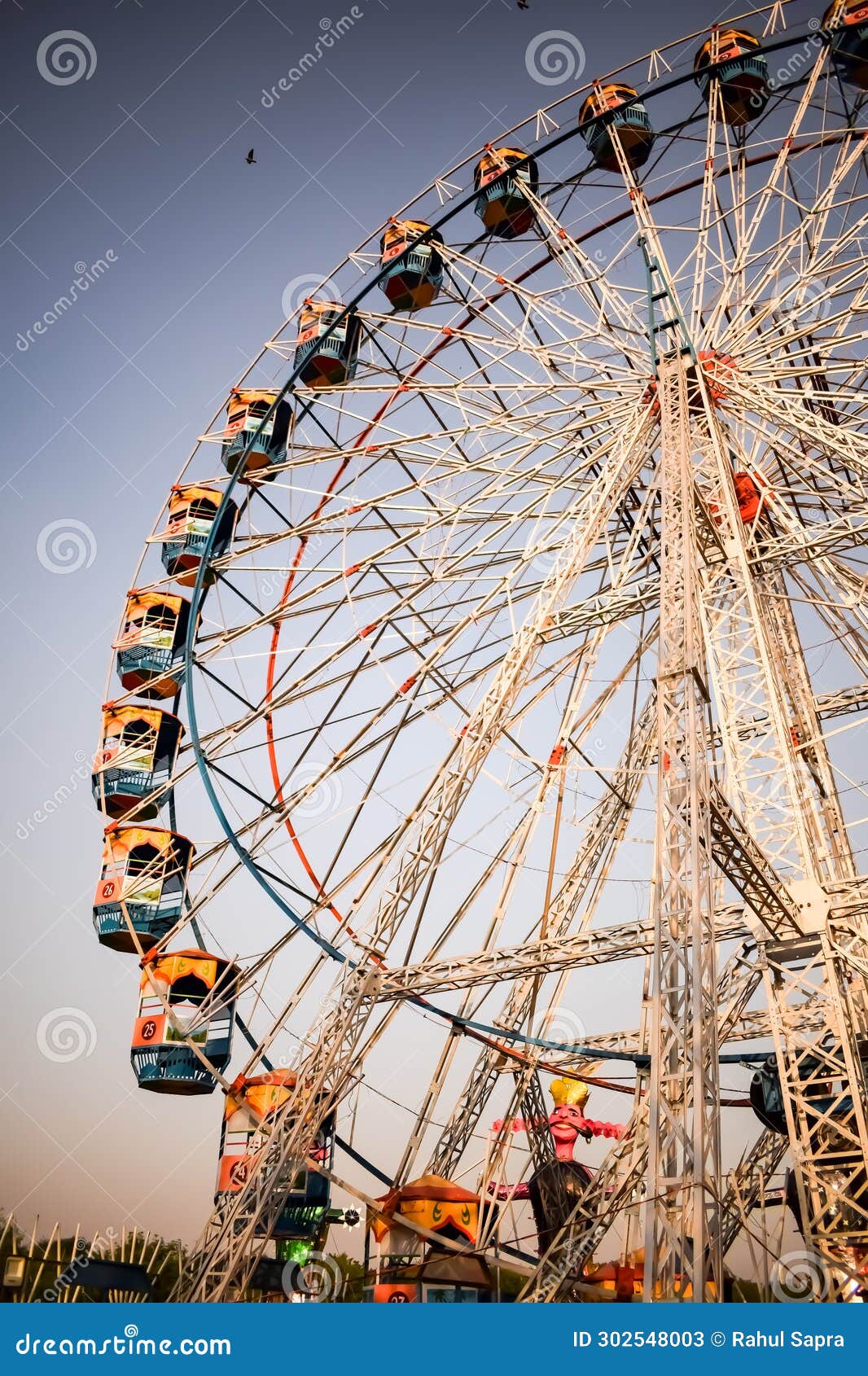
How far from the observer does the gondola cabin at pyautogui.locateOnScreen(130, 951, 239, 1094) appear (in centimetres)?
1597

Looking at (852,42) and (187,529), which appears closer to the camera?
(852,42)

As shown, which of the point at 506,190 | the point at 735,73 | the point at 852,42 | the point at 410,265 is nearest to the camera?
the point at 852,42

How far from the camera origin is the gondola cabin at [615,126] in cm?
1800

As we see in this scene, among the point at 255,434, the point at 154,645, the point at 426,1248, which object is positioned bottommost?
the point at 426,1248

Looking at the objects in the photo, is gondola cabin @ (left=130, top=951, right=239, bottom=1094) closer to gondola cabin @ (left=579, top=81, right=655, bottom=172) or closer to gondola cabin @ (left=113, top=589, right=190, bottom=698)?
gondola cabin @ (left=113, top=589, right=190, bottom=698)

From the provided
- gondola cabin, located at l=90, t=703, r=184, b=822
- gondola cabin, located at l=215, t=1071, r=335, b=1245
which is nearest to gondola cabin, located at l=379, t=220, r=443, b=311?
gondola cabin, located at l=90, t=703, r=184, b=822

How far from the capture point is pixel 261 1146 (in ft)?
47.7

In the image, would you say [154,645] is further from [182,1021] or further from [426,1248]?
[426,1248]

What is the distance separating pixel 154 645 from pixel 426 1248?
987cm

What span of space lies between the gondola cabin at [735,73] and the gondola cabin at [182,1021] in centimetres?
1391

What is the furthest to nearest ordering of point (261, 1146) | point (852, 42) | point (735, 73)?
1. point (735, 73)
2. point (852, 42)
3. point (261, 1146)

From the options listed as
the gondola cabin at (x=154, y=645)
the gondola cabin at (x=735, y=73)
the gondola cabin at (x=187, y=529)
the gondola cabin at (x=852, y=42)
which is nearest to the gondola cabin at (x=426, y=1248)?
the gondola cabin at (x=154, y=645)

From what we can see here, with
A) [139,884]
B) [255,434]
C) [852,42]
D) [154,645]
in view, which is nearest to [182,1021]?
[139,884]
